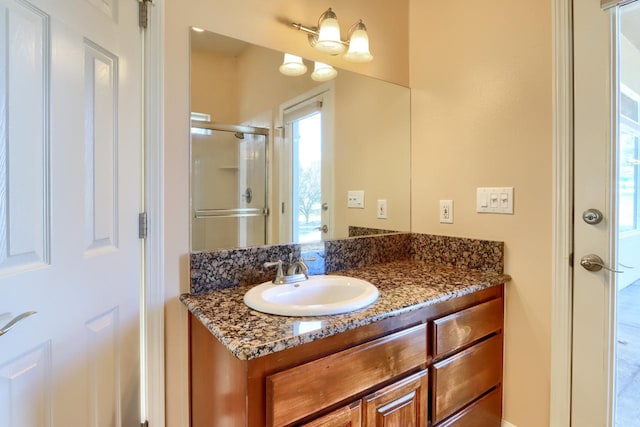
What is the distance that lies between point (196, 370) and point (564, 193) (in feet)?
4.93

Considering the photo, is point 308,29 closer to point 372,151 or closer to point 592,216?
point 372,151

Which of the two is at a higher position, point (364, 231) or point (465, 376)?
point (364, 231)

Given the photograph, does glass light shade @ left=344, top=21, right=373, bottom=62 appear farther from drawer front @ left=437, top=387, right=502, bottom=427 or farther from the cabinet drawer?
drawer front @ left=437, top=387, right=502, bottom=427

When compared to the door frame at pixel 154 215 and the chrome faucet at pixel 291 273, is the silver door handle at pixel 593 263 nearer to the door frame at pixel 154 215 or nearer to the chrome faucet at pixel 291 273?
the chrome faucet at pixel 291 273

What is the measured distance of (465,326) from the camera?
4.24ft

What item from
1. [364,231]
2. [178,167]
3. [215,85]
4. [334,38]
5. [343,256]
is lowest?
[343,256]

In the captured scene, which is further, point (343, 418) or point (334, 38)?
point (334, 38)

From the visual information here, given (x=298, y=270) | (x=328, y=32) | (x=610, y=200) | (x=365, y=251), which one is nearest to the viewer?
(x=610, y=200)

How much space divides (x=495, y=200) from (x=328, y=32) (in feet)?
3.43

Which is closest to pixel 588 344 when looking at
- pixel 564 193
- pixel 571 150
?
pixel 564 193

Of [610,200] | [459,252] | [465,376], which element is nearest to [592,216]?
[610,200]

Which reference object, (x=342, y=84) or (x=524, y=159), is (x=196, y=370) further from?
(x=524, y=159)

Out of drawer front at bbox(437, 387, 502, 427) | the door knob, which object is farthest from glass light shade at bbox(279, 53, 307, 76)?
drawer front at bbox(437, 387, 502, 427)

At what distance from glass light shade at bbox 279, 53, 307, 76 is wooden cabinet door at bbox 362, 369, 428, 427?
4.25ft
